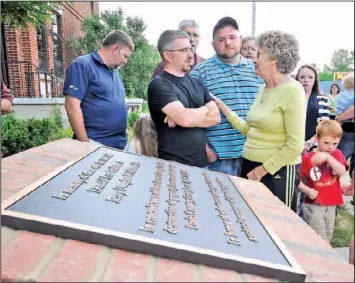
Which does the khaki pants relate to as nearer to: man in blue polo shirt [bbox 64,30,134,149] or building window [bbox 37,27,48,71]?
man in blue polo shirt [bbox 64,30,134,149]

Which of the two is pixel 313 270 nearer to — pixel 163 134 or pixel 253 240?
pixel 253 240

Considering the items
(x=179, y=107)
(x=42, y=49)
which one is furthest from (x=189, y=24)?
(x=42, y=49)

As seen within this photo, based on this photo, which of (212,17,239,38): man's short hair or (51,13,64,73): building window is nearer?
(212,17,239,38): man's short hair

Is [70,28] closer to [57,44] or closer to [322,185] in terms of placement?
[57,44]

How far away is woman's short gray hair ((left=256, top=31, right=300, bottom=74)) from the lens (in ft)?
6.61

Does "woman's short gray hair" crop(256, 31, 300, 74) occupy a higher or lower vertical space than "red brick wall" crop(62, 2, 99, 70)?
lower

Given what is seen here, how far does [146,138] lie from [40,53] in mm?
9722

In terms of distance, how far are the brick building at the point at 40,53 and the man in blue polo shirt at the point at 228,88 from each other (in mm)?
4398

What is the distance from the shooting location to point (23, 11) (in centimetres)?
473

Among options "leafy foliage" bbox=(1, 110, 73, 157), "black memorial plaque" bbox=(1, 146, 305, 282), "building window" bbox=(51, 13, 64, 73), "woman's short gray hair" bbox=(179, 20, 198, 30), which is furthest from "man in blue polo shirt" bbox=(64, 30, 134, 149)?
"building window" bbox=(51, 13, 64, 73)

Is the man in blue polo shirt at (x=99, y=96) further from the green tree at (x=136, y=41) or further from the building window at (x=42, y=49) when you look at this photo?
the green tree at (x=136, y=41)

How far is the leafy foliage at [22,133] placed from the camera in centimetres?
506

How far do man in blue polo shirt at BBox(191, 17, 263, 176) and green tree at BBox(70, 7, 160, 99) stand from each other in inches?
483

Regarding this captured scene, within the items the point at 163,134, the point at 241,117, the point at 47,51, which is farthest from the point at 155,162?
the point at 47,51
